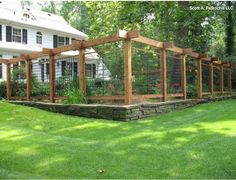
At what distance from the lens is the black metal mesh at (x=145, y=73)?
31.4ft

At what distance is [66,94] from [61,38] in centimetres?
1877

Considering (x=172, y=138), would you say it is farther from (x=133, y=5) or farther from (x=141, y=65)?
(x=133, y=5)

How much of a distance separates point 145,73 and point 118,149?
200 inches

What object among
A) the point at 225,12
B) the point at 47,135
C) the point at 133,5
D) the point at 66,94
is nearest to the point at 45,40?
the point at 133,5

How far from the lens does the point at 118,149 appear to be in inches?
196

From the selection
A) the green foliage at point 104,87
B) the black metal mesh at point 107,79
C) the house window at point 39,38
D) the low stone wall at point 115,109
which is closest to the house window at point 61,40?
the house window at point 39,38

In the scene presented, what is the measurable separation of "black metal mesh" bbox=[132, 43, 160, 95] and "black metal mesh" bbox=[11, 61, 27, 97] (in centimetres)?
484

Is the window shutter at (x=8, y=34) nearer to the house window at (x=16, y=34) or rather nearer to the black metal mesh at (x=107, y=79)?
the house window at (x=16, y=34)

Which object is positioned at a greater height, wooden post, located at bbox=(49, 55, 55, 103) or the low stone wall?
wooden post, located at bbox=(49, 55, 55, 103)

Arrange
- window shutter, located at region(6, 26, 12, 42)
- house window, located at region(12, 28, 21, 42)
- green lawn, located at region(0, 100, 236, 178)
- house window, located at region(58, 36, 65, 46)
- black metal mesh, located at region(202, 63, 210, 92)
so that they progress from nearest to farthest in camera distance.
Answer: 1. green lawn, located at region(0, 100, 236, 178)
2. black metal mesh, located at region(202, 63, 210, 92)
3. window shutter, located at region(6, 26, 12, 42)
4. house window, located at region(12, 28, 21, 42)
5. house window, located at region(58, 36, 65, 46)

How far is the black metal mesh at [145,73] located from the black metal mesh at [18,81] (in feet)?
15.9

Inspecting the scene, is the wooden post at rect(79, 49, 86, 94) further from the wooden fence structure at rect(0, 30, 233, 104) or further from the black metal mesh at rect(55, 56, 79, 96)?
the black metal mesh at rect(55, 56, 79, 96)

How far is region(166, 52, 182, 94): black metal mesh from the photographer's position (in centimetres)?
1132

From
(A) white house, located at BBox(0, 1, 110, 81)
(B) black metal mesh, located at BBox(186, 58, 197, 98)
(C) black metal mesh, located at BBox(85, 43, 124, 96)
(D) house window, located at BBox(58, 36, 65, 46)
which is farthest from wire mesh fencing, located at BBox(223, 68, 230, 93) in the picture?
(D) house window, located at BBox(58, 36, 65, 46)
